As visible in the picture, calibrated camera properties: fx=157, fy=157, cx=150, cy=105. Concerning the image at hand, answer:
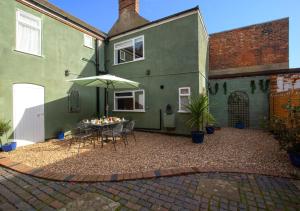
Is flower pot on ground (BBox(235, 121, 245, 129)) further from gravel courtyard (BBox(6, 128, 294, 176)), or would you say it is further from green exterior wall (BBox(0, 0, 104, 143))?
green exterior wall (BBox(0, 0, 104, 143))

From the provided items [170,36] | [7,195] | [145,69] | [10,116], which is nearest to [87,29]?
[145,69]

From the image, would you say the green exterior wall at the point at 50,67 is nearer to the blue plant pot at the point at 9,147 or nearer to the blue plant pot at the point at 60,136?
the blue plant pot at the point at 60,136

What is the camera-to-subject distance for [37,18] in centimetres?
648

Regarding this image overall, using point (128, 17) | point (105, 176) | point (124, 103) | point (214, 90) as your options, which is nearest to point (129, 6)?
point (128, 17)

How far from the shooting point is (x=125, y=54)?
938 centimetres

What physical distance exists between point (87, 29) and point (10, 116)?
5.62 metres

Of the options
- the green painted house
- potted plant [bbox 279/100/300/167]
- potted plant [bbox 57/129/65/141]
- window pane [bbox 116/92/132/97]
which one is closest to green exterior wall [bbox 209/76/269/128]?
the green painted house

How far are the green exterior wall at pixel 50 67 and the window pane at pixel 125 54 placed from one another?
5.11ft

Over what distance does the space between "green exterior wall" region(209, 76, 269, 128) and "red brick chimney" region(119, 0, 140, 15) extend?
8.01 m

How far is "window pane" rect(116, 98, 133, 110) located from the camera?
29.3ft

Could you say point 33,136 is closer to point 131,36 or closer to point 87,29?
point 87,29

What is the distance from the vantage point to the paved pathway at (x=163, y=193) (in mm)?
2416

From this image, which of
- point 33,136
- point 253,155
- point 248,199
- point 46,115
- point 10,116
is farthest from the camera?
point 46,115

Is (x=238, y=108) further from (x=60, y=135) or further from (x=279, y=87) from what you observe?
(x=60, y=135)
